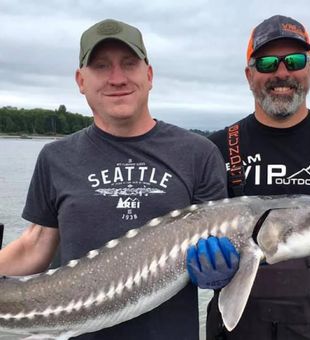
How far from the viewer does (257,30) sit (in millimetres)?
4059

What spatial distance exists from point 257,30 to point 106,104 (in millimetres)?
1470

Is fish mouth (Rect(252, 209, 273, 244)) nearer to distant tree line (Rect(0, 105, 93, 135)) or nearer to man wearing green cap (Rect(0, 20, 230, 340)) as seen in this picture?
man wearing green cap (Rect(0, 20, 230, 340))

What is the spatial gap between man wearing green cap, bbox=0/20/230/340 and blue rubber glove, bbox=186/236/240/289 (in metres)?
0.23

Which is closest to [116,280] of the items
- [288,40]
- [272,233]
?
[272,233]

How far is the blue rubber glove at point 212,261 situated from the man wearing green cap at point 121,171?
225 mm

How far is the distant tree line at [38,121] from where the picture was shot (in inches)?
3388

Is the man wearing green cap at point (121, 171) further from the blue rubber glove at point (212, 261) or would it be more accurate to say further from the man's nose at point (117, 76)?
the blue rubber glove at point (212, 261)

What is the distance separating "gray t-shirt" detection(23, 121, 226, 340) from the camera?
3.08 m

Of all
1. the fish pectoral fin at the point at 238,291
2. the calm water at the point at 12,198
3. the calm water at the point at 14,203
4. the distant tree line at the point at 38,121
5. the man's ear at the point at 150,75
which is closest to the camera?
the fish pectoral fin at the point at 238,291

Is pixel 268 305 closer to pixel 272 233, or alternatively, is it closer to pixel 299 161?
pixel 272 233

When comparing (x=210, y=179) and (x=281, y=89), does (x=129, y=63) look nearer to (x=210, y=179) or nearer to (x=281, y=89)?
(x=210, y=179)

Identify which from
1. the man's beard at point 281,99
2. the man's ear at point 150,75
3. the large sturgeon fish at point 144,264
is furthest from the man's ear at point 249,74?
the large sturgeon fish at point 144,264

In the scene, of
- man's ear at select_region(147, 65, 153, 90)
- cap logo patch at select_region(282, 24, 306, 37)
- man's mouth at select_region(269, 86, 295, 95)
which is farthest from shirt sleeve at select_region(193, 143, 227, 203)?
cap logo patch at select_region(282, 24, 306, 37)

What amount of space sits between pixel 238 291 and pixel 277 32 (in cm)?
187
